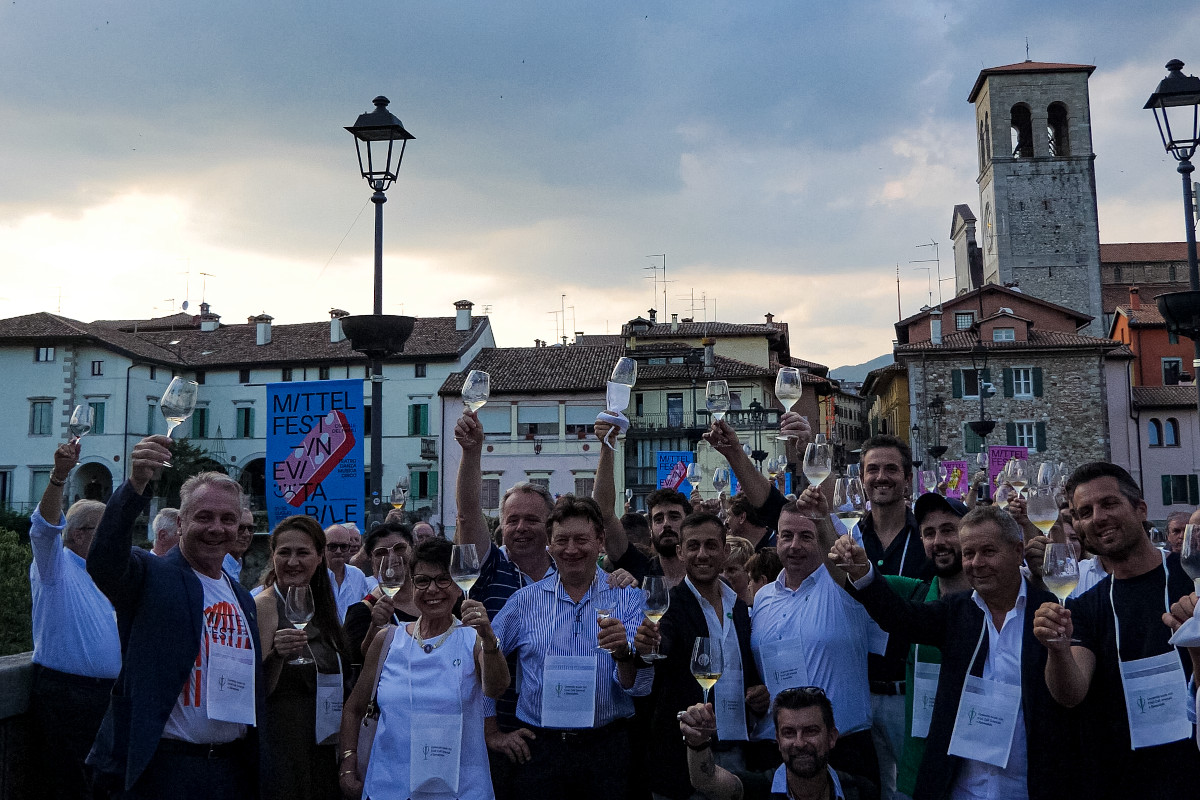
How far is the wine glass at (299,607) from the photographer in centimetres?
438

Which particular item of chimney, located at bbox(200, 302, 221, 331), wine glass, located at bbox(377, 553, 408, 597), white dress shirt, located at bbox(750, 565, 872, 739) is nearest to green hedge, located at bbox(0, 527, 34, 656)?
wine glass, located at bbox(377, 553, 408, 597)

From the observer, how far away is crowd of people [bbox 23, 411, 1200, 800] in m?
3.95

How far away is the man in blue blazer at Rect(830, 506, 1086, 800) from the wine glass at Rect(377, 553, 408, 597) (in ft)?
6.11

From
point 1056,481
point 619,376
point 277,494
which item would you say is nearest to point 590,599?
point 619,376

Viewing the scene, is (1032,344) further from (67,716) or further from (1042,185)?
(67,716)

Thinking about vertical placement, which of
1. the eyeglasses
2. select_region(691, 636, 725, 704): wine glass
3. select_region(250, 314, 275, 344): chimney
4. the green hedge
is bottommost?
the green hedge

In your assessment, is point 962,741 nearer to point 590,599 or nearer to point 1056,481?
point 590,599

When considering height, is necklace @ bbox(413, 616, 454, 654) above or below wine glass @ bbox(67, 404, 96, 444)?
below

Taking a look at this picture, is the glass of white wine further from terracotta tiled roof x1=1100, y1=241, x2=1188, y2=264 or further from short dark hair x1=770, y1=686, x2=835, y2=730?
terracotta tiled roof x1=1100, y1=241, x2=1188, y2=264

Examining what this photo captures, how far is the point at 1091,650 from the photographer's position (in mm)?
4020

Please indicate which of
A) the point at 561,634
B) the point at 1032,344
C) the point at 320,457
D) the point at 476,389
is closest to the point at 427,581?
the point at 561,634

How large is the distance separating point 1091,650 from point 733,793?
147cm

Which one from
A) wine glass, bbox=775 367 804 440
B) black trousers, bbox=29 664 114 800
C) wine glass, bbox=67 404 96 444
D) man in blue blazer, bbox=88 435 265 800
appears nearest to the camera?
man in blue blazer, bbox=88 435 265 800

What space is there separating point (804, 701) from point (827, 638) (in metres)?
0.45
